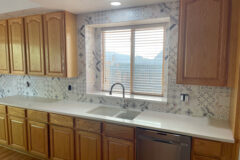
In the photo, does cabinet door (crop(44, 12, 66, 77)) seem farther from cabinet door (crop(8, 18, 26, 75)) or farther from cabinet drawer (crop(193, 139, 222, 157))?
cabinet drawer (crop(193, 139, 222, 157))

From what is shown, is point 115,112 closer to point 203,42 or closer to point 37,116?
point 37,116

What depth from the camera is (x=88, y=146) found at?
226cm

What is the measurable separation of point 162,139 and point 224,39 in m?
1.21

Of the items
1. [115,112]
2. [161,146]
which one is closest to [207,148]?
[161,146]

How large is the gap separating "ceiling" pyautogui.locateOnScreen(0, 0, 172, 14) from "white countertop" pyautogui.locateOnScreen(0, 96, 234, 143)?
4.85 feet

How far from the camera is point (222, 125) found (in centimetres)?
189

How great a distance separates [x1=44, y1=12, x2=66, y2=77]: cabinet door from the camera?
2.59 meters

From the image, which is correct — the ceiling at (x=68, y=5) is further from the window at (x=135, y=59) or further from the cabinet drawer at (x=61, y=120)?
the cabinet drawer at (x=61, y=120)

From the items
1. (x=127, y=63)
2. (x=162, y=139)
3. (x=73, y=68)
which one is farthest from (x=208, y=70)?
(x=73, y=68)

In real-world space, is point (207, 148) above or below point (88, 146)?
above

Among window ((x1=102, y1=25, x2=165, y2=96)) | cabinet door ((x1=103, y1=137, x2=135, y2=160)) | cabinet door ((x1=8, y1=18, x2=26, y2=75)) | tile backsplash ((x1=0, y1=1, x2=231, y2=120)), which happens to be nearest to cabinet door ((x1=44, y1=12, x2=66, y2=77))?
tile backsplash ((x1=0, y1=1, x2=231, y2=120))

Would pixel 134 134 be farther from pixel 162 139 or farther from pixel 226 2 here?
pixel 226 2

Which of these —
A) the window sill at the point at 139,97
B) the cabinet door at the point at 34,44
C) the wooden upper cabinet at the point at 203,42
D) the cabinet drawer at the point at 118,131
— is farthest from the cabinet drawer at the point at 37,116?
the wooden upper cabinet at the point at 203,42

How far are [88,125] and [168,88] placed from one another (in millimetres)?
1193
